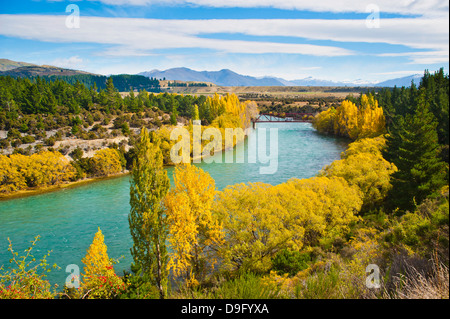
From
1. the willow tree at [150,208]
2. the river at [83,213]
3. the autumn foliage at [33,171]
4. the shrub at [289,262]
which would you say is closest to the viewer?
the willow tree at [150,208]

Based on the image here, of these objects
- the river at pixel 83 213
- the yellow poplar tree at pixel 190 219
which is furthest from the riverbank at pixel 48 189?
the yellow poplar tree at pixel 190 219

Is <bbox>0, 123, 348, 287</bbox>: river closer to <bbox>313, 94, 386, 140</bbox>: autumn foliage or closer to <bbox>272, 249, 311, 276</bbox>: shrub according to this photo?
<bbox>272, 249, 311, 276</bbox>: shrub

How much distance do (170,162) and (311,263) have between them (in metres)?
32.5

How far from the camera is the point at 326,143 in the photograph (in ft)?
187

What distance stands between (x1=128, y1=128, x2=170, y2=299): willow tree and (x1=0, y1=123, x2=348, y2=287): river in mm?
5973

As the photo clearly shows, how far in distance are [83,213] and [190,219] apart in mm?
17310

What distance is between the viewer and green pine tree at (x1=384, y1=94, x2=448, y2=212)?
17.3 metres

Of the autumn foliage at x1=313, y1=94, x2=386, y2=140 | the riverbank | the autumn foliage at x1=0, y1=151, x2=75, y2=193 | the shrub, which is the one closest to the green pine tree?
the shrub

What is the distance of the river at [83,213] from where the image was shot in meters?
20.0

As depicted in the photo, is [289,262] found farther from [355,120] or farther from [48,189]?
[355,120]

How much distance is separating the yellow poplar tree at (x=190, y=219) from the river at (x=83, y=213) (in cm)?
566

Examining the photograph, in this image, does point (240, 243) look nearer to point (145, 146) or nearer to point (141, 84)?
point (145, 146)

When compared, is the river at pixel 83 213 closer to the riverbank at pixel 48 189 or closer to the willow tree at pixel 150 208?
the riverbank at pixel 48 189
